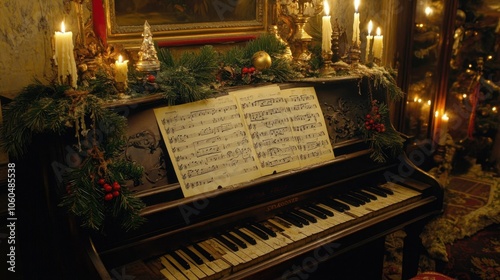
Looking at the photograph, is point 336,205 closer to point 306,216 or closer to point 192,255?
point 306,216

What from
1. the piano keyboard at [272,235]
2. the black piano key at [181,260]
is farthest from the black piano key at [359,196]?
the black piano key at [181,260]

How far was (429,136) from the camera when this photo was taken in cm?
489

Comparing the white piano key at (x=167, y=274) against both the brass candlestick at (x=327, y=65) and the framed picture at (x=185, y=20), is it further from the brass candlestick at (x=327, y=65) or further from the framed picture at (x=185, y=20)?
the brass candlestick at (x=327, y=65)

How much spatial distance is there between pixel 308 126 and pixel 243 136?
0.43m

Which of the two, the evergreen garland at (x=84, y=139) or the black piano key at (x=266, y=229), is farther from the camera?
the black piano key at (x=266, y=229)

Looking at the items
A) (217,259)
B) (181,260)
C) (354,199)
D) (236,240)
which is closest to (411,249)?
(354,199)

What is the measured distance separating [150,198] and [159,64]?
26.6 inches

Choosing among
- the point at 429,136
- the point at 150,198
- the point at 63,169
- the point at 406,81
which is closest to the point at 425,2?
the point at 406,81

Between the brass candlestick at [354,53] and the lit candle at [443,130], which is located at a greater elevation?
the brass candlestick at [354,53]

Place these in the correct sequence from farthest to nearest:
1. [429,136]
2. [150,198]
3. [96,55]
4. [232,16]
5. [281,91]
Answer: [429,136]
[232,16]
[281,91]
[96,55]
[150,198]

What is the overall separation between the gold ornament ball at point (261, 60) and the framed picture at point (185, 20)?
0.52 meters

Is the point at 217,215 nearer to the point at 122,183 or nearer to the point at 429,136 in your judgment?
the point at 122,183

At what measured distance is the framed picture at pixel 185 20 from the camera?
2674 mm

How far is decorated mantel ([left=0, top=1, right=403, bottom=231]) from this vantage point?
1931mm
